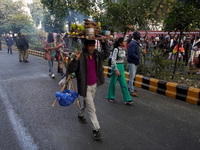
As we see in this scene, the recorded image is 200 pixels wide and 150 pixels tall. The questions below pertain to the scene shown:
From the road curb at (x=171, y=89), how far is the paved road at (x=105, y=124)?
17 centimetres

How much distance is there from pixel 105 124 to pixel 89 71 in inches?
46.8

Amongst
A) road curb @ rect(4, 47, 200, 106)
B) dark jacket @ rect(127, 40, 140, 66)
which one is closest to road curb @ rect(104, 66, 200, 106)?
road curb @ rect(4, 47, 200, 106)

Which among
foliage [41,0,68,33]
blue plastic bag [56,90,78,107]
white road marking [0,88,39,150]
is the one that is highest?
foliage [41,0,68,33]

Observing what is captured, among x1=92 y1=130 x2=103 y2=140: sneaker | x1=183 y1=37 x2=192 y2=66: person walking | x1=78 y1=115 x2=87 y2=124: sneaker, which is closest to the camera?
x1=92 y1=130 x2=103 y2=140: sneaker

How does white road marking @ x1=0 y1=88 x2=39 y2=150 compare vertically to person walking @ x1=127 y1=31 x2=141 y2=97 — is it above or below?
below

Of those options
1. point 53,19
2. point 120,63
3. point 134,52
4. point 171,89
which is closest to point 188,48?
point 171,89

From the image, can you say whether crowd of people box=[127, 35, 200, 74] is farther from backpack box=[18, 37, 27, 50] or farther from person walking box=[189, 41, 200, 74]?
backpack box=[18, 37, 27, 50]

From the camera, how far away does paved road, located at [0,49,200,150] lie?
292 centimetres

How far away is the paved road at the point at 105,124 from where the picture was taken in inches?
115

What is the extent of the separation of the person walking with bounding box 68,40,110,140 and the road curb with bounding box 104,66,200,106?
273 cm

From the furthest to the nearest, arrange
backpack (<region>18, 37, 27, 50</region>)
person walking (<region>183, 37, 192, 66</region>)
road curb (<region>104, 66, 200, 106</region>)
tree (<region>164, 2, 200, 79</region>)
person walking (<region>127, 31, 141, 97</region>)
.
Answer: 1. backpack (<region>18, 37, 27, 50</region>)
2. person walking (<region>183, 37, 192, 66</region>)
3. tree (<region>164, 2, 200, 79</region>)
4. person walking (<region>127, 31, 141, 97</region>)
5. road curb (<region>104, 66, 200, 106</region>)

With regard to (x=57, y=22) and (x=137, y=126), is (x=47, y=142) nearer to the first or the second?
(x=137, y=126)

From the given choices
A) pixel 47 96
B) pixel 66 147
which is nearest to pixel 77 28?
pixel 66 147

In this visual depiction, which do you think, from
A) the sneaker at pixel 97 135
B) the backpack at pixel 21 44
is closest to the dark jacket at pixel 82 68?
the sneaker at pixel 97 135
